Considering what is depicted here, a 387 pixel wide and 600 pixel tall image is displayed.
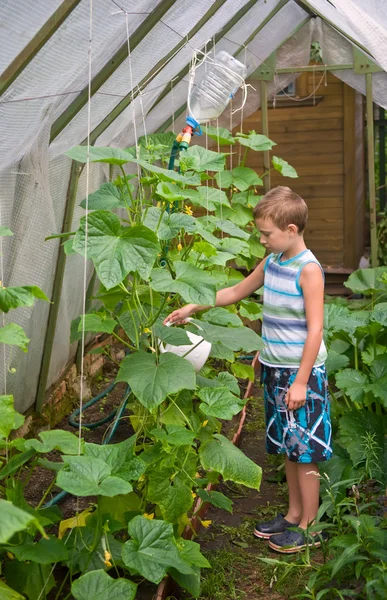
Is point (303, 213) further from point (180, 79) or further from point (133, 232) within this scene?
point (180, 79)

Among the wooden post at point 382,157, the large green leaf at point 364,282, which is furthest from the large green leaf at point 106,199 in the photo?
the wooden post at point 382,157

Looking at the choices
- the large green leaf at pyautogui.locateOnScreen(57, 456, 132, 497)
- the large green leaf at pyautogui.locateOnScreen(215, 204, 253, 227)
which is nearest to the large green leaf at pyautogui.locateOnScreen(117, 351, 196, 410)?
the large green leaf at pyautogui.locateOnScreen(57, 456, 132, 497)

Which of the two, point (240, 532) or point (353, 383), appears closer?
point (240, 532)

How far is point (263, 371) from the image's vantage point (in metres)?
3.32

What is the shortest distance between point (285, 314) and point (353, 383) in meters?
0.74

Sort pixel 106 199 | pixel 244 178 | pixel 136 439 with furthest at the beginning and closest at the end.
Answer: pixel 244 178
pixel 136 439
pixel 106 199

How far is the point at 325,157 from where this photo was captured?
792 centimetres

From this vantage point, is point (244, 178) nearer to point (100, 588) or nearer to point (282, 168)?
point (282, 168)

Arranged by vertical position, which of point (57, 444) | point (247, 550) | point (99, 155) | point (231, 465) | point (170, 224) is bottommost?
point (247, 550)

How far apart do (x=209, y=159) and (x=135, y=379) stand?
3.51 feet

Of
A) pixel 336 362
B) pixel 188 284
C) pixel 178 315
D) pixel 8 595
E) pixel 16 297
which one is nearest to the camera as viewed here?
pixel 16 297

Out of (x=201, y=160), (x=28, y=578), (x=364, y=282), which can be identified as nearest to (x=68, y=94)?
(x=201, y=160)

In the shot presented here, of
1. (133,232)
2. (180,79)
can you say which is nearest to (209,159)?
(133,232)

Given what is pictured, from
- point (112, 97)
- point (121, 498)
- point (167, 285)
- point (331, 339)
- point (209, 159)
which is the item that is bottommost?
point (121, 498)
